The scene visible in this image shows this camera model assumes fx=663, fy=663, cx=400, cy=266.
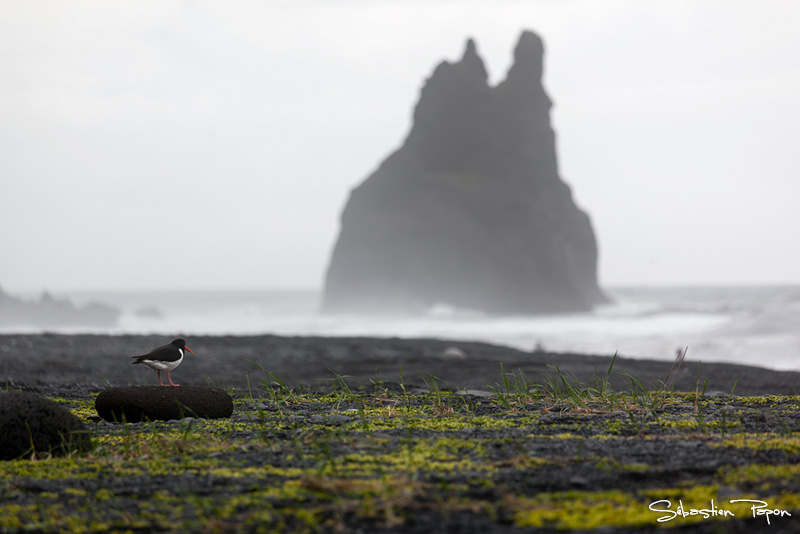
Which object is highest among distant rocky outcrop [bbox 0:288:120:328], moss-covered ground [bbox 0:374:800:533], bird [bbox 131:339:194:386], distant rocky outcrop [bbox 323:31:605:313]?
distant rocky outcrop [bbox 323:31:605:313]

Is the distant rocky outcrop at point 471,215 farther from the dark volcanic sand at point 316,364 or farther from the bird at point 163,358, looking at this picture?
the bird at point 163,358

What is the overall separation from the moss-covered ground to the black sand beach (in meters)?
0.01

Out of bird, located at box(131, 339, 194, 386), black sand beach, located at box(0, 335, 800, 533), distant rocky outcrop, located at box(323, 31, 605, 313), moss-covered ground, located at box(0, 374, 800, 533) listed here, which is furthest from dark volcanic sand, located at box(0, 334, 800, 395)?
distant rocky outcrop, located at box(323, 31, 605, 313)

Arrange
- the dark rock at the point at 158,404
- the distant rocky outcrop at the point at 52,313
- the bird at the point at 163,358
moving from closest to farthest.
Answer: the dark rock at the point at 158,404 < the bird at the point at 163,358 < the distant rocky outcrop at the point at 52,313

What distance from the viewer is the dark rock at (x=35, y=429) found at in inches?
167

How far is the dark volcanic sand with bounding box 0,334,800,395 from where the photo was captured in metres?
11.2

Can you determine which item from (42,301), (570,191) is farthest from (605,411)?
(570,191)

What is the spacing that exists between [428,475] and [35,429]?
8.91 feet

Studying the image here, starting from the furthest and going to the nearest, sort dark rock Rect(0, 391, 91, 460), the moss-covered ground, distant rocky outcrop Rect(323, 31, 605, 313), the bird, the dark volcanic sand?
distant rocky outcrop Rect(323, 31, 605, 313) → the dark volcanic sand → the bird → dark rock Rect(0, 391, 91, 460) → the moss-covered ground

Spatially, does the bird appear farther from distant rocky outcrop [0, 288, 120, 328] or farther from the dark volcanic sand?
distant rocky outcrop [0, 288, 120, 328]

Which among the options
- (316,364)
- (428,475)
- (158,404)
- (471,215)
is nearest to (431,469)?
(428,475)


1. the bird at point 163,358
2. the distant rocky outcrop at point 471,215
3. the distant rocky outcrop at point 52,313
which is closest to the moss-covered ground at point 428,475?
the bird at point 163,358

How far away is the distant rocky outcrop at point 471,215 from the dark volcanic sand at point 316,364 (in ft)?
174

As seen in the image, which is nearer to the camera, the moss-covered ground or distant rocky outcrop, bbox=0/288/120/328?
the moss-covered ground
